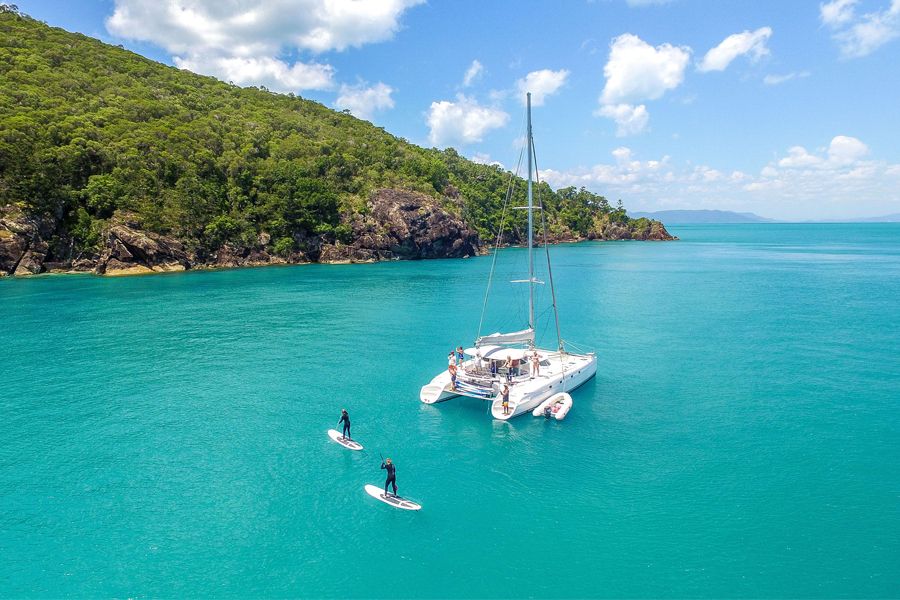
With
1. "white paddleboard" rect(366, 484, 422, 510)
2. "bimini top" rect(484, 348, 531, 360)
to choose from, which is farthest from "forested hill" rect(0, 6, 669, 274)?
"white paddleboard" rect(366, 484, 422, 510)

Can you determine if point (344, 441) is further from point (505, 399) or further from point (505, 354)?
point (505, 354)

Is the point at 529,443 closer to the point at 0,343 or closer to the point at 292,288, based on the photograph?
the point at 0,343

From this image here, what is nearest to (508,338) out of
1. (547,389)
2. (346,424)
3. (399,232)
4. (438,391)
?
(547,389)

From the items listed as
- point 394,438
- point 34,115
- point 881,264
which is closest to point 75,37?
point 34,115

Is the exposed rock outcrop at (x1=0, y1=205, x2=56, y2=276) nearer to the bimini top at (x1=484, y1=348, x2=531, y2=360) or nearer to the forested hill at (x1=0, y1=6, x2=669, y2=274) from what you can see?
the forested hill at (x1=0, y1=6, x2=669, y2=274)

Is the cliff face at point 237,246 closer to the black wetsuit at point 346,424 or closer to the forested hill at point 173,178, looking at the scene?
the forested hill at point 173,178
